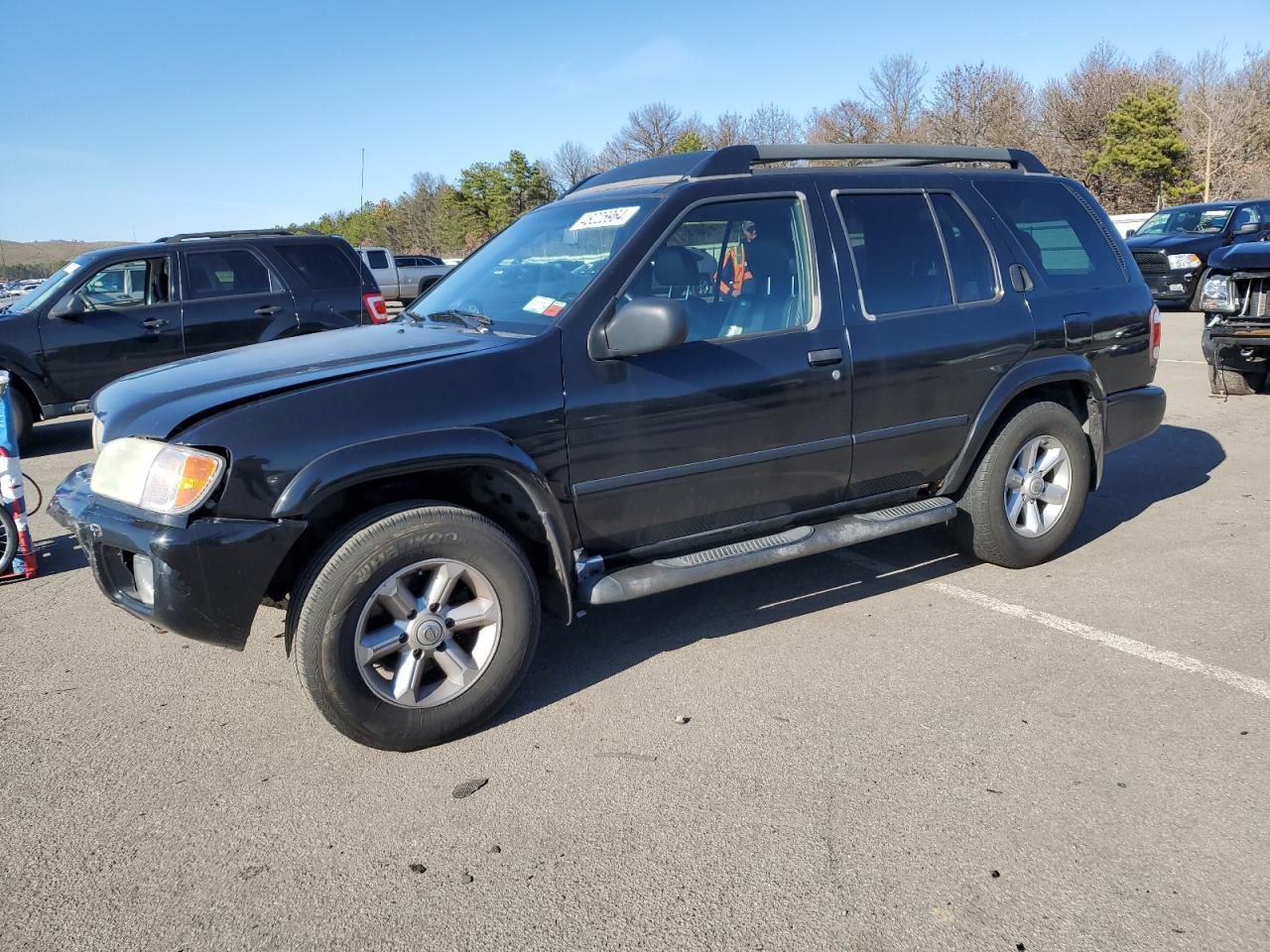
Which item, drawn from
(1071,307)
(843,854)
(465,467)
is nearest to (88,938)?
(465,467)

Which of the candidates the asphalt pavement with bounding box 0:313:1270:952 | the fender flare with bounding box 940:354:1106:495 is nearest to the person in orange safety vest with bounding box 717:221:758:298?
the fender flare with bounding box 940:354:1106:495

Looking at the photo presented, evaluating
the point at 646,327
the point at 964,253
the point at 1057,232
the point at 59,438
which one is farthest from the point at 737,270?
the point at 59,438

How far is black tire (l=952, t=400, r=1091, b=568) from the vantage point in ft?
15.3

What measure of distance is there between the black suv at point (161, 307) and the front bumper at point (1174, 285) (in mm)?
13283

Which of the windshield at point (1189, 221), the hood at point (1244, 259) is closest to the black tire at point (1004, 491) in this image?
the hood at point (1244, 259)

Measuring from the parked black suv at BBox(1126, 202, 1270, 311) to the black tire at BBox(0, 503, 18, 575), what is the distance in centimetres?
1595

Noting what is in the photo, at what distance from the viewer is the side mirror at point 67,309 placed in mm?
8883

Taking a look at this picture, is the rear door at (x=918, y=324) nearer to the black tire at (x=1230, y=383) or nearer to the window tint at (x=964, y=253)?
the window tint at (x=964, y=253)

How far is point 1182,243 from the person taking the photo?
1612 centimetres

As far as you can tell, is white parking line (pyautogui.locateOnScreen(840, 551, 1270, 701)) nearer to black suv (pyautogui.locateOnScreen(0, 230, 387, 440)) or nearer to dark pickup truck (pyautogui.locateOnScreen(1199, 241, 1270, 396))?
dark pickup truck (pyautogui.locateOnScreen(1199, 241, 1270, 396))

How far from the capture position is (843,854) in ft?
8.86

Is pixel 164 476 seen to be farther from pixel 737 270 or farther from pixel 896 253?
pixel 896 253

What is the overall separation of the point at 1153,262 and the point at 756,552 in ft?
50.7

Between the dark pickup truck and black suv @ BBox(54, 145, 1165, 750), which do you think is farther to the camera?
the dark pickup truck
